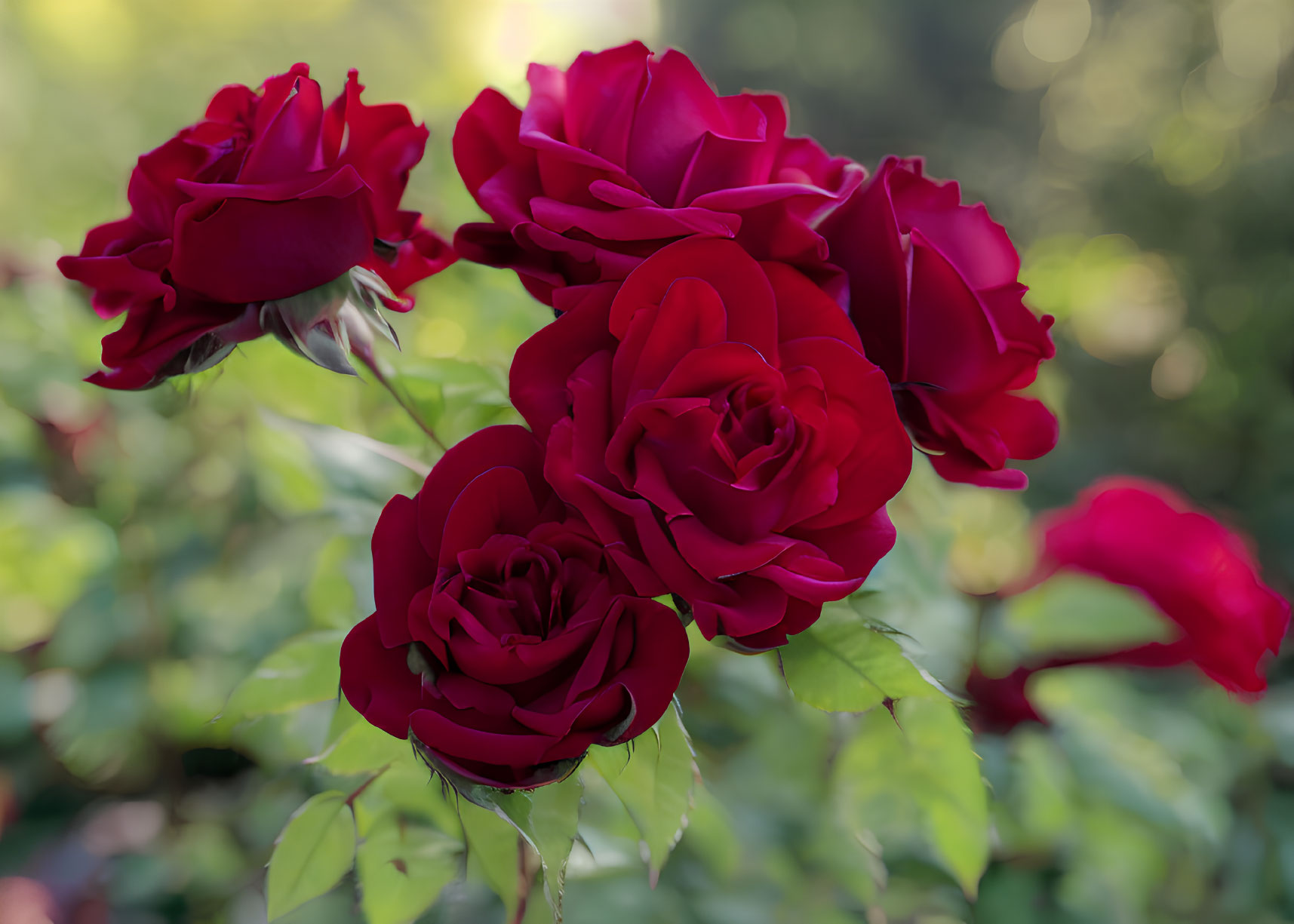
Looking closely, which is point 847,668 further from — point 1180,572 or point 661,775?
A: point 1180,572

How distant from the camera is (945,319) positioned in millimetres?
237

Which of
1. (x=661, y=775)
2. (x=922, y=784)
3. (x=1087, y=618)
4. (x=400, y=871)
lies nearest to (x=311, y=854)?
(x=400, y=871)

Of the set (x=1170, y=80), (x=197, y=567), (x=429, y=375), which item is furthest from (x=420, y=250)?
(x=1170, y=80)

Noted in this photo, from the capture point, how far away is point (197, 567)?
617 millimetres

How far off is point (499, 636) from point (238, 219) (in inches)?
5.6

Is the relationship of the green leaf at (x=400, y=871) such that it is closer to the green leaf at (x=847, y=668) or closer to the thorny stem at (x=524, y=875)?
the thorny stem at (x=524, y=875)

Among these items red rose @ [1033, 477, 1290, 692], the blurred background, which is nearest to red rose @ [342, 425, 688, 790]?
the blurred background

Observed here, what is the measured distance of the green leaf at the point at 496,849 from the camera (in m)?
0.27

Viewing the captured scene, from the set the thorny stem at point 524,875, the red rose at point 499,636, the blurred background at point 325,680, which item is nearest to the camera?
the red rose at point 499,636

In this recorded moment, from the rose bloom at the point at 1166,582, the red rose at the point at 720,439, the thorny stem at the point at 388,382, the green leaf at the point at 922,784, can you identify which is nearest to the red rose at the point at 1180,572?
the rose bloom at the point at 1166,582

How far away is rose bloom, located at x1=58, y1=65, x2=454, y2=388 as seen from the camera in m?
0.23

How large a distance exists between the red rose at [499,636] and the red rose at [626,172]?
6cm

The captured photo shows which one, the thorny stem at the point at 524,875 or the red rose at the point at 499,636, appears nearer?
the red rose at the point at 499,636

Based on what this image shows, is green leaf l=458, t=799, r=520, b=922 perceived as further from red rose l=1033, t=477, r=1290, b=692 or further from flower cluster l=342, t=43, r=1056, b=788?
red rose l=1033, t=477, r=1290, b=692
